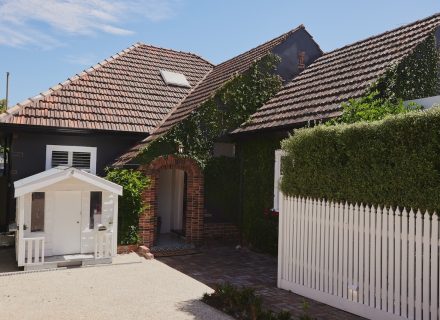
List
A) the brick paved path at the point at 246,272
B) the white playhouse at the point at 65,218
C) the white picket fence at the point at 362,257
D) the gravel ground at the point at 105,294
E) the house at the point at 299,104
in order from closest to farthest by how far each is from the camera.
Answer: the white picket fence at the point at 362,257 < the gravel ground at the point at 105,294 < the brick paved path at the point at 246,272 < the white playhouse at the point at 65,218 < the house at the point at 299,104

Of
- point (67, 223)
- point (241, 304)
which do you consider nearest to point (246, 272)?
point (241, 304)

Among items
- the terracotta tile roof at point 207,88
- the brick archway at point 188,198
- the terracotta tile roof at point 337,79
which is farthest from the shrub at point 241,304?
the terracotta tile roof at point 207,88

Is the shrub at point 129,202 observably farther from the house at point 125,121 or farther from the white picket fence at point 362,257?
the white picket fence at point 362,257

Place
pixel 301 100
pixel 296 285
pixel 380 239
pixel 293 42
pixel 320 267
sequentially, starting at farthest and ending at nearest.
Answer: pixel 293 42, pixel 301 100, pixel 296 285, pixel 320 267, pixel 380 239

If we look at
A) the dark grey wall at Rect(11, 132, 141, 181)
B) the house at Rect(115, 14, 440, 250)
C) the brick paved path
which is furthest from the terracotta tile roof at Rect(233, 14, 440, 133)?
the dark grey wall at Rect(11, 132, 141, 181)

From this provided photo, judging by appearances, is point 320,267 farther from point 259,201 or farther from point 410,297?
point 259,201

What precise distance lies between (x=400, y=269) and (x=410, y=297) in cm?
41

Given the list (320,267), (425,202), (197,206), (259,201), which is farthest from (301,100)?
(425,202)

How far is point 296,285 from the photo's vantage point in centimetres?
793

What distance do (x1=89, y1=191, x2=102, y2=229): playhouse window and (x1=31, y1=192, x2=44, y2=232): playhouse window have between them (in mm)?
1228

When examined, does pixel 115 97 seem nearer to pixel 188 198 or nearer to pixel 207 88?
pixel 207 88

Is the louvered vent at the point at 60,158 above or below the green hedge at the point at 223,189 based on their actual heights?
above

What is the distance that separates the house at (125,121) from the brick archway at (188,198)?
31mm

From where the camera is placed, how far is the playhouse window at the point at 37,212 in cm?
982
